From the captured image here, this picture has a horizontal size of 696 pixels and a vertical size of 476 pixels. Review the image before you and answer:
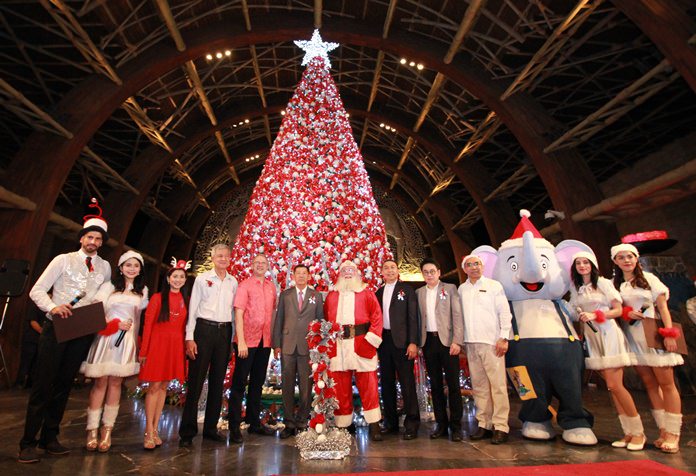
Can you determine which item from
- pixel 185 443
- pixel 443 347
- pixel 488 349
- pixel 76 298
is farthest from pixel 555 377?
pixel 76 298

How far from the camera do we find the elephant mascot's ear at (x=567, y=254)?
3.36m

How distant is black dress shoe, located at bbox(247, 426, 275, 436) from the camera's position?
135 inches

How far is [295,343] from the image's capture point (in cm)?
338

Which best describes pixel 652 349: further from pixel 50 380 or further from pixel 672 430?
pixel 50 380

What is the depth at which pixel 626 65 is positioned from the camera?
797cm

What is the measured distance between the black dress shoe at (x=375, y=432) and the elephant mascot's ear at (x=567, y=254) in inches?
81.1

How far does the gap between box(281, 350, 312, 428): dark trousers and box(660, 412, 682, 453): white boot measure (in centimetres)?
271

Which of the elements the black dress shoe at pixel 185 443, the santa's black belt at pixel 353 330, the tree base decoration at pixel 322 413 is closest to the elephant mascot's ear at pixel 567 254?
the santa's black belt at pixel 353 330

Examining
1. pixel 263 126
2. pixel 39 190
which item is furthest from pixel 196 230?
pixel 39 190

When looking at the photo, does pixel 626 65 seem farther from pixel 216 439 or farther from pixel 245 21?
pixel 216 439

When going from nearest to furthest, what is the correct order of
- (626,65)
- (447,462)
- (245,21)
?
(447,462) → (626,65) → (245,21)

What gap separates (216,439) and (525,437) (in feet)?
8.39

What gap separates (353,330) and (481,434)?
1358mm

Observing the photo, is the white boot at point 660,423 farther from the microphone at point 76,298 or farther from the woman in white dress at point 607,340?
the microphone at point 76,298
